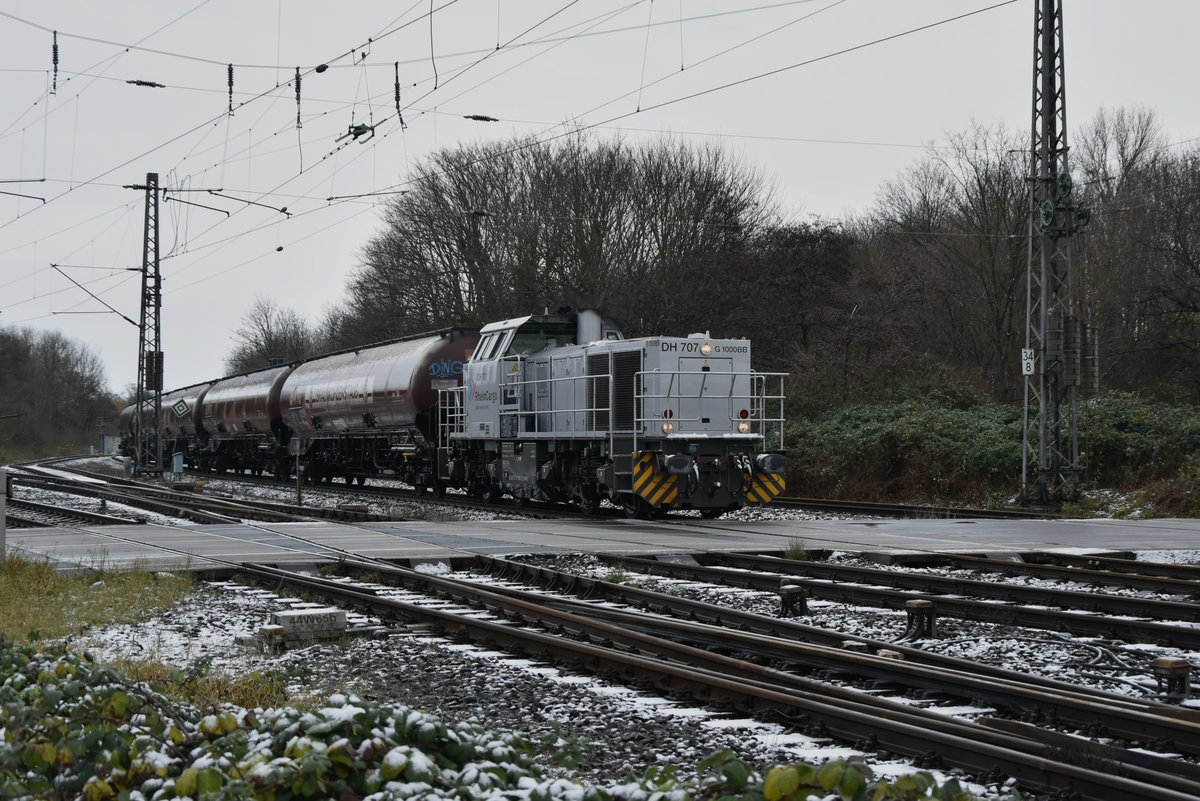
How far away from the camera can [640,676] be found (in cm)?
721

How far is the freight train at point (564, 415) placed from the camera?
19.3 meters

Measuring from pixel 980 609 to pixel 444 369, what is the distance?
17566 millimetres

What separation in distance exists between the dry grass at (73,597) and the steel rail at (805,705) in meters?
2.23

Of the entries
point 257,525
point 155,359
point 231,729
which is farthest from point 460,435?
point 231,729

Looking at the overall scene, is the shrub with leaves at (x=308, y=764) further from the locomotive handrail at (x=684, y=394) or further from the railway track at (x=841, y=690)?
the locomotive handrail at (x=684, y=394)

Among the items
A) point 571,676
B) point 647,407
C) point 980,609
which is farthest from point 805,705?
point 647,407

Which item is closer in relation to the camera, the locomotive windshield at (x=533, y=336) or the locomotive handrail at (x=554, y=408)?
the locomotive handrail at (x=554, y=408)

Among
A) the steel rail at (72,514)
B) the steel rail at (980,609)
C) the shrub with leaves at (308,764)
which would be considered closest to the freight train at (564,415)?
the steel rail at (980,609)

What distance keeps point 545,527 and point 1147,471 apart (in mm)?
12200

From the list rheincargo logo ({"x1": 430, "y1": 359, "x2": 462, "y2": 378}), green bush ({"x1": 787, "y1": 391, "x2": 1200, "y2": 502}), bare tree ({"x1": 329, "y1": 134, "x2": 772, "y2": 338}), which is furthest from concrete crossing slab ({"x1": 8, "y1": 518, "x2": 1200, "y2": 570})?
bare tree ({"x1": 329, "y1": 134, "x2": 772, "y2": 338})

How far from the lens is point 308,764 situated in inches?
146

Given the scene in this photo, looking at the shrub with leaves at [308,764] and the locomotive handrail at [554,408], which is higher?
the locomotive handrail at [554,408]

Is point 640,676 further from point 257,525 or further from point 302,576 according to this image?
point 257,525

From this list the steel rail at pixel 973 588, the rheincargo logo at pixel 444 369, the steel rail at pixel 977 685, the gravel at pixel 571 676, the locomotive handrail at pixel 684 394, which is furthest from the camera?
the rheincargo logo at pixel 444 369
